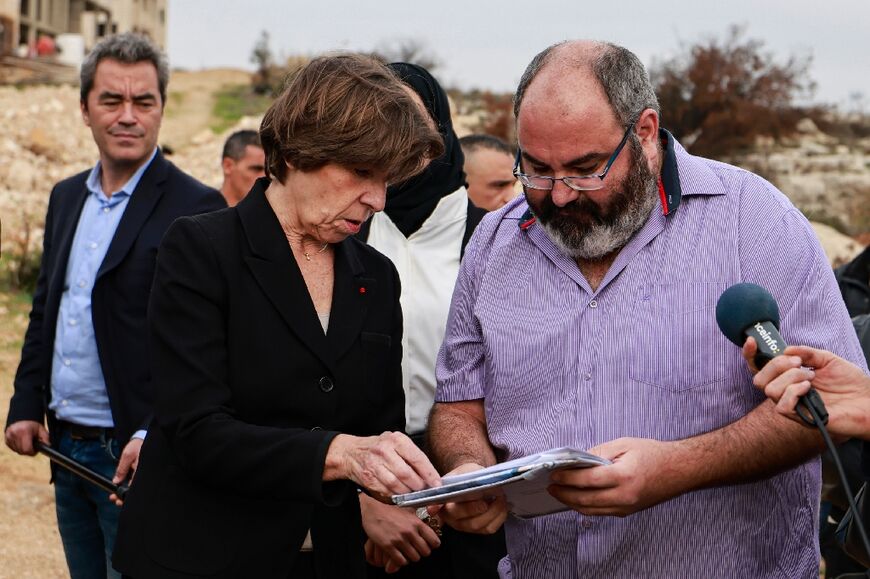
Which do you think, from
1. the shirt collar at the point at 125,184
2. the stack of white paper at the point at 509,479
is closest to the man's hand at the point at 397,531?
the stack of white paper at the point at 509,479

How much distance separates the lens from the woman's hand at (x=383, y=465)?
9.48ft

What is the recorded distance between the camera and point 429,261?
14.9 ft

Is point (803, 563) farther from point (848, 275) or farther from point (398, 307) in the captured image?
point (848, 275)

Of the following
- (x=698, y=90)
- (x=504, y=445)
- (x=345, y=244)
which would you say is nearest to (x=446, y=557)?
(x=504, y=445)

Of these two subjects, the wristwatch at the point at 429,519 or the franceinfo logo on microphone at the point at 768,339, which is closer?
the franceinfo logo on microphone at the point at 768,339

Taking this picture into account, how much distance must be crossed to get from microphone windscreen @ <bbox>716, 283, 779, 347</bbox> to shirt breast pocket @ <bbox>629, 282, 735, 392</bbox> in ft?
1.32

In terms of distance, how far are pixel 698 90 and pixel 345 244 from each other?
27654 millimetres

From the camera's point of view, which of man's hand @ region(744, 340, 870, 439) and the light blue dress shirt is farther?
the light blue dress shirt

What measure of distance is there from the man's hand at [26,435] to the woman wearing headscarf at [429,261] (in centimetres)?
166

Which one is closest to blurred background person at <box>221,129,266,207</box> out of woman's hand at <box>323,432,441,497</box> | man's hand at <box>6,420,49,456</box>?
man's hand at <box>6,420,49,456</box>

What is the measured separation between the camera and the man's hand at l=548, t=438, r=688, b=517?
2967mm

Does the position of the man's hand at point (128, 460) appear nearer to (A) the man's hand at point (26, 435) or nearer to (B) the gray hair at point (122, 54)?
(A) the man's hand at point (26, 435)

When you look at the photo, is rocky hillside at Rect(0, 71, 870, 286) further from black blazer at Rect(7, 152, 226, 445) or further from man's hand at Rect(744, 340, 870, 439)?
man's hand at Rect(744, 340, 870, 439)

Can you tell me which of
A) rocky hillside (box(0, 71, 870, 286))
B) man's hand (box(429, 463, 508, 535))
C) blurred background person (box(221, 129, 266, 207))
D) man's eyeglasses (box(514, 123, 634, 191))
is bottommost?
rocky hillside (box(0, 71, 870, 286))
